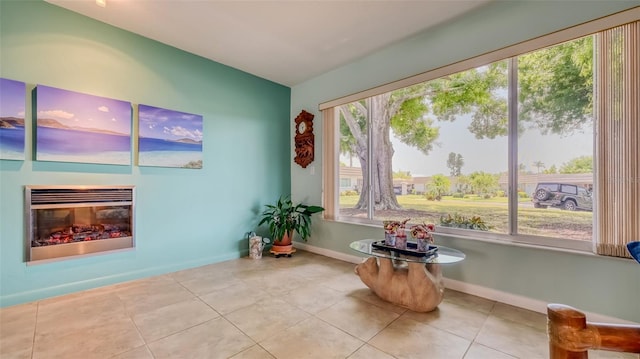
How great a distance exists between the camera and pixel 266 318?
204 cm

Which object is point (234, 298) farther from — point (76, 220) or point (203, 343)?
point (76, 220)

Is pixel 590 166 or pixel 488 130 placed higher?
pixel 488 130

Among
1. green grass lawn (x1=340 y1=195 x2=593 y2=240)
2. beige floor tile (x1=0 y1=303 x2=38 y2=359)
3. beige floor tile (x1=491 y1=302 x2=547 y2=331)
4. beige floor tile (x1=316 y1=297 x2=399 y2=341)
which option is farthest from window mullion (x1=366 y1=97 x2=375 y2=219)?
beige floor tile (x1=0 y1=303 x2=38 y2=359)

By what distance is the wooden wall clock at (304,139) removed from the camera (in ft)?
13.6

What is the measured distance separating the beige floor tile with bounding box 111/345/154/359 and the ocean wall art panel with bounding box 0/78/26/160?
205cm

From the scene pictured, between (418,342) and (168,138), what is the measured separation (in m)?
3.33

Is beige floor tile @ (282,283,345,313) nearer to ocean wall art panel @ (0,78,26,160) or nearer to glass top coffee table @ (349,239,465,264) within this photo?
glass top coffee table @ (349,239,465,264)

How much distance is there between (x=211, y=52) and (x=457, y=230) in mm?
3695

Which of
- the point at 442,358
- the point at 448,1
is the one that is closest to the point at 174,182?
the point at 442,358

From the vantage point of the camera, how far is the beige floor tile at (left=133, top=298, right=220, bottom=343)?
6.05ft

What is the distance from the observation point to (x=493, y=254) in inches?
94.9

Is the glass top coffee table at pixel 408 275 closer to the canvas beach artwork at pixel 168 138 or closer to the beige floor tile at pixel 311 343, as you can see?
the beige floor tile at pixel 311 343

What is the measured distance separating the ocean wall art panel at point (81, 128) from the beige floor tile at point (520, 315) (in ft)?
12.9

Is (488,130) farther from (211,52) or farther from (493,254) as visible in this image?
(211,52)
